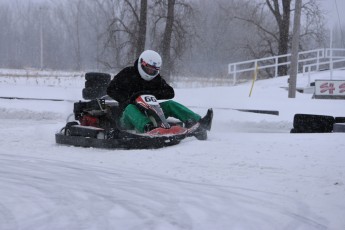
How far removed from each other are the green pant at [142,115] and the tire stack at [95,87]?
886mm

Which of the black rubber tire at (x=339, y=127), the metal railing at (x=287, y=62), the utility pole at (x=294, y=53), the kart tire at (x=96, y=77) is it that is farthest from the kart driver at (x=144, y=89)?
the metal railing at (x=287, y=62)

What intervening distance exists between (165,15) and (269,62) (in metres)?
10.6

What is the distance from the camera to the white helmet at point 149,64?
848 cm

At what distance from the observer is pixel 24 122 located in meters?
12.6

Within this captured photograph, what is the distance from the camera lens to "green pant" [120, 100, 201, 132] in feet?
26.1

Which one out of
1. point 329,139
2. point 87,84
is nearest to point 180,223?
point 329,139

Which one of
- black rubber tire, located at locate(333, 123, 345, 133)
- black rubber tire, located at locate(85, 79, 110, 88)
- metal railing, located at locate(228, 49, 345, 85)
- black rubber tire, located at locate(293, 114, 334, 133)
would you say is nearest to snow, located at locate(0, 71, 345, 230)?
black rubber tire, located at locate(85, 79, 110, 88)

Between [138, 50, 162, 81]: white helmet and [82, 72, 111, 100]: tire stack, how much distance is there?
0.89 metres

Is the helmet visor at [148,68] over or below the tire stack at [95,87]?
over

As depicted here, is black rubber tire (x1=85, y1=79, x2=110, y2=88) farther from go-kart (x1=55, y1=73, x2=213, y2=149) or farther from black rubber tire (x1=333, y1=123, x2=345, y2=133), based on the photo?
black rubber tire (x1=333, y1=123, x2=345, y2=133)

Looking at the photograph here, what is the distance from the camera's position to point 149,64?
8.48 m

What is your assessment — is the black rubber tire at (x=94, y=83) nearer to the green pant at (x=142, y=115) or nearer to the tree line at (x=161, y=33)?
the green pant at (x=142, y=115)

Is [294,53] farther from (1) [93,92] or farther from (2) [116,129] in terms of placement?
(2) [116,129]

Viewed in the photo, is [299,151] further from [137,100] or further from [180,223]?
[180,223]
